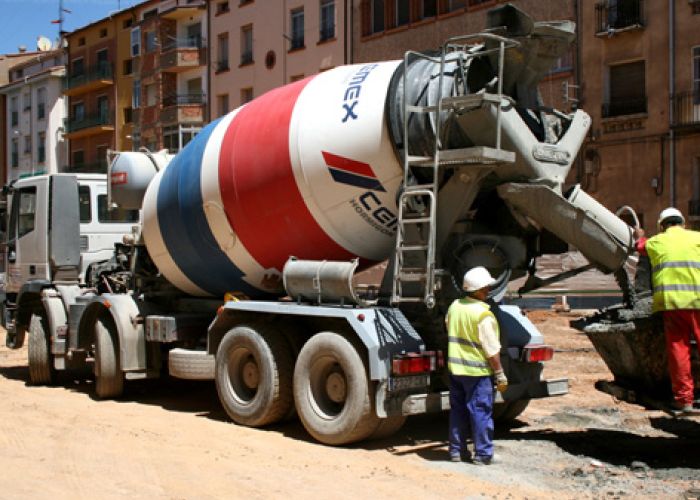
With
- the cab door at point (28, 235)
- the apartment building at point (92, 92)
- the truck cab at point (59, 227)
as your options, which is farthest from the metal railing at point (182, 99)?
the truck cab at point (59, 227)

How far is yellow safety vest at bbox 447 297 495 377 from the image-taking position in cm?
757

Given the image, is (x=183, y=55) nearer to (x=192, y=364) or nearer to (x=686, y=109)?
(x=686, y=109)

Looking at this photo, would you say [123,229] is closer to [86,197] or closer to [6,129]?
[86,197]

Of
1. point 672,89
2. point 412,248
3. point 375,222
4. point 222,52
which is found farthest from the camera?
point 222,52

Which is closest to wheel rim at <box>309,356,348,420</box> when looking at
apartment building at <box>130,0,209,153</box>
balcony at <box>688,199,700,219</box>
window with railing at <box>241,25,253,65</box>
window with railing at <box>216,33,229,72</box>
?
balcony at <box>688,199,700,219</box>

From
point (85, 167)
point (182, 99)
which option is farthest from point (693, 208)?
point (85, 167)

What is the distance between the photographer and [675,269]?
7379 millimetres

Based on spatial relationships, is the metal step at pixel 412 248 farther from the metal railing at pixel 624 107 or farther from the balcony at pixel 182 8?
the balcony at pixel 182 8

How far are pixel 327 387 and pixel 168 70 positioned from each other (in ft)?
131

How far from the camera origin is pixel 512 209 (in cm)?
817

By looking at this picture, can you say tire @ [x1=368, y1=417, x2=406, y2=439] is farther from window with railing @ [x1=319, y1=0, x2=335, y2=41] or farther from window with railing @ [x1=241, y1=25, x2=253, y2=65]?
window with railing @ [x1=241, y1=25, x2=253, y2=65]

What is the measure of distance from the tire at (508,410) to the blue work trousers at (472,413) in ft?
4.87

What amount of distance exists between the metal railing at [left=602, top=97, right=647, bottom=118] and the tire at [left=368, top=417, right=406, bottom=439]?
20.7m

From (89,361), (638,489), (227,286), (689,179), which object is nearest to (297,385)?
(227,286)
